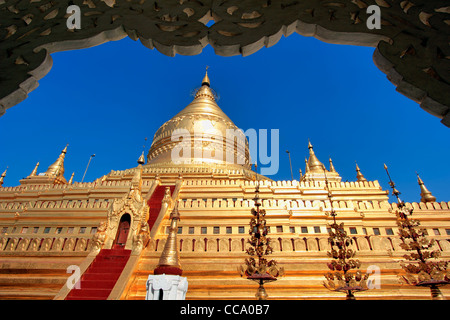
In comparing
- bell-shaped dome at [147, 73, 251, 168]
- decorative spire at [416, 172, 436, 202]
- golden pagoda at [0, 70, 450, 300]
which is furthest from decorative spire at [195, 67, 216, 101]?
decorative spire at [416, 172, 436, 202]

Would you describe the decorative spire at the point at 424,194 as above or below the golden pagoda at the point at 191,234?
above

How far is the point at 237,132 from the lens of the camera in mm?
29203

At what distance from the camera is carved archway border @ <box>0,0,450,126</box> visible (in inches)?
87.1

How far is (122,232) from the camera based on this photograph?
10.2 metres

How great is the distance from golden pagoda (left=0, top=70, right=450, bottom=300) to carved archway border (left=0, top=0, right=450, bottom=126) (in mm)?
5626

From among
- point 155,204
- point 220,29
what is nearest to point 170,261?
point 220,29

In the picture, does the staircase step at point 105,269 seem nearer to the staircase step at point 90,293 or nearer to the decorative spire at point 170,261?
→ the staircase step at point 90,293

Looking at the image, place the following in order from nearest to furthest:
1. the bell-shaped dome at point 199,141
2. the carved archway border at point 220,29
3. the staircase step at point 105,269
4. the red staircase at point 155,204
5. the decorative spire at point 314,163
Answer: the carved archway border at point 220,29
the staircase step at point 105,269
the red staircase at point 155,204
the decorative spire at point 314,163
the bell-shaped dome at point 199,141

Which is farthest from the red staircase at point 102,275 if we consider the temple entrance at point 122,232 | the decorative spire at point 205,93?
the decorative spire at point 205,93

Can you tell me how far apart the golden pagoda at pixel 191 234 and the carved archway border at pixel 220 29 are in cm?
563

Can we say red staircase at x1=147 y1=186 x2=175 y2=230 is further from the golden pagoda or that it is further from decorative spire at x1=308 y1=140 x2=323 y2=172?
decorative spire at x1=308 y1=140 x2=323 y2=172

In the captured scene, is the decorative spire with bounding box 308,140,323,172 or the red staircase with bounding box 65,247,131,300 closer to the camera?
the red staircase with bounding box 65,247,131,300

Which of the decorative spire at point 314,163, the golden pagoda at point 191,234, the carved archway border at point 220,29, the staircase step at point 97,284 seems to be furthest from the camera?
the decorative spire at point 314,163

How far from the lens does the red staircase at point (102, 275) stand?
659 centimetres
